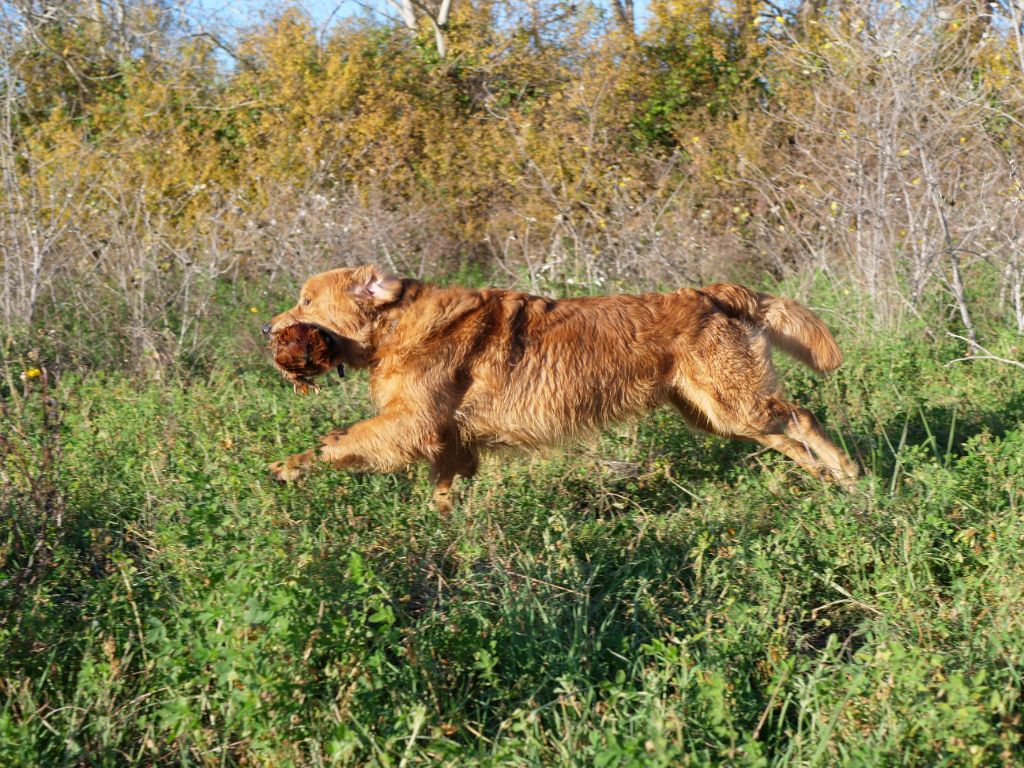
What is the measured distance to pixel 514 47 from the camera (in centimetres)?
1462

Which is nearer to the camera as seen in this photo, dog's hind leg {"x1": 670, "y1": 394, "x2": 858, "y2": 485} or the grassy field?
the grassy field

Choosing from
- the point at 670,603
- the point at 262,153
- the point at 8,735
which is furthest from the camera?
the point at 262,153

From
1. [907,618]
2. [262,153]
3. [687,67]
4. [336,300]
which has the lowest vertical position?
[907,618]

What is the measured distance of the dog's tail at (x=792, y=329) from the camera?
570 centimetres

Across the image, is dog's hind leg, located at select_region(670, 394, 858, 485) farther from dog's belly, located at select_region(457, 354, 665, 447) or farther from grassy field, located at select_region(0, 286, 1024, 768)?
dog's belly, located at select_region(457, 354, 665, 447)

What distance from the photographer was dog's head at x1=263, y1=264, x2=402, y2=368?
17.4ft

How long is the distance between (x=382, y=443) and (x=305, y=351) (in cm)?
66

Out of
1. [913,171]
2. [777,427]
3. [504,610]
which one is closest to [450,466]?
[777,427]

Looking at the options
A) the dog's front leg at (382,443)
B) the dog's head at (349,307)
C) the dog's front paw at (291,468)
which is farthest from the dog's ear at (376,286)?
the dog's front paw at (291,468)

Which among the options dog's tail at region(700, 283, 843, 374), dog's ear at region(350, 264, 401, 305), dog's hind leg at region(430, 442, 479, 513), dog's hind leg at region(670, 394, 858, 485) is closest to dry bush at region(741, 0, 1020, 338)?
dog's tail at region(700, 283, 843, 374)

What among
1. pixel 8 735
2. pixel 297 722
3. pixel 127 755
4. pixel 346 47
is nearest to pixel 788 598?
pixel 297 722

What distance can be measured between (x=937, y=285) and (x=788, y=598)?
509cm

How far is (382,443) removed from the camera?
5059 millimetres

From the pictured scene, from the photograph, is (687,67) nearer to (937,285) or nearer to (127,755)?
(937,285)
